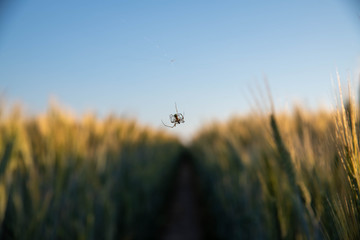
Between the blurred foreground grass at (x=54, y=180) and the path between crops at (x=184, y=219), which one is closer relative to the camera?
the blurred foreground grass at (x=54, y=180)

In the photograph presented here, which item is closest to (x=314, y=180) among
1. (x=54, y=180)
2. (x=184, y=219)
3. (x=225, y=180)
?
(x=54, y=180)

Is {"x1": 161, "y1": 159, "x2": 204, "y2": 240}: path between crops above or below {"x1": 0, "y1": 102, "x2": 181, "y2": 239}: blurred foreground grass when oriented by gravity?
below

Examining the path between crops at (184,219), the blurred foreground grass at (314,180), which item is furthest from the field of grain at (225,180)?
the path between crops at (184,219)

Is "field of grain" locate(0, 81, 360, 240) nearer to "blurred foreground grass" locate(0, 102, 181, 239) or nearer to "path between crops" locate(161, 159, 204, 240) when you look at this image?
"blurred foreground grass" locate(0, 102, 181, 239)

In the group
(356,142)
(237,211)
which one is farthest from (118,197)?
(356,142)

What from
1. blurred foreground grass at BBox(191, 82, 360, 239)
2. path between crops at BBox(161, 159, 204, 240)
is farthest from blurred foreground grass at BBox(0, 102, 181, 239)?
path between crops at BBox(161, 159, 204, 240)

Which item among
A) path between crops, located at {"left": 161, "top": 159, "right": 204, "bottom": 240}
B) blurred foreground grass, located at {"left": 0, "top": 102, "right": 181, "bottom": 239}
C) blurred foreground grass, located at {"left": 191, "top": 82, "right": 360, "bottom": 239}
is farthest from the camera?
path between crops, located at {"left": 161, "top": 159, "right": 204, "bottom": 240}

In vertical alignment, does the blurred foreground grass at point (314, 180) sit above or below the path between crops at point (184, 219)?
above

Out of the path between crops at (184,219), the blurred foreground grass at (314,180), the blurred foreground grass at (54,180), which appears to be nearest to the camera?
the blurred foreground grass at (314,180)

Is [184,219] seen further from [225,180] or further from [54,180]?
[54,180]

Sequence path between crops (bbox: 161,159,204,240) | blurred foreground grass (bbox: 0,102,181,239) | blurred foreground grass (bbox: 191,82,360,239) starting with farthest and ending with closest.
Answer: path between crops (bbox: 161,159,204,240)
blurred foreground grass (bbox: 0,102,181,239)
blurred foreground grass (bbox: 191,82,360,239)

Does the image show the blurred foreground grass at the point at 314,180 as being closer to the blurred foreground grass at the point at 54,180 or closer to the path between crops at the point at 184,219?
the blurred foreground grass at the point at 54,180

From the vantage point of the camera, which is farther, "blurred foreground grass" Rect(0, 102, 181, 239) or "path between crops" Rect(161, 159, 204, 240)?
"path between crops" Rect(161, 159, 204, 240)
